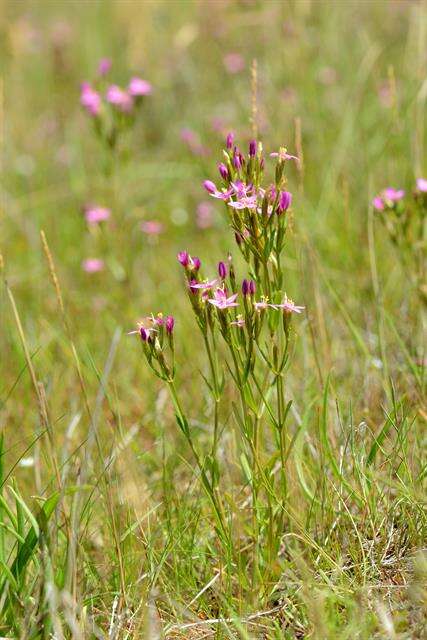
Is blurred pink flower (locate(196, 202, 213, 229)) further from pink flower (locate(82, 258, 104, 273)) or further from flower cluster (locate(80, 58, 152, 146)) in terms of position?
flower cluster (locate(80, 58, 152, 146))

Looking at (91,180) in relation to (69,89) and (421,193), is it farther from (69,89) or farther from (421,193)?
(421,193)

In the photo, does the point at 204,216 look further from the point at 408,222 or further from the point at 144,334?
the point at 144,334

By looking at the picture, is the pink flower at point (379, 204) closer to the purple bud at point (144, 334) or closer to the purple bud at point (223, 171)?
the purple bud at point (223, 171)

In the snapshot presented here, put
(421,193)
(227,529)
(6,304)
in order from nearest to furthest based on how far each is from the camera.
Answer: (227,529)
(421,193)
(6,304)

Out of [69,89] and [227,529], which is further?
[69,89]

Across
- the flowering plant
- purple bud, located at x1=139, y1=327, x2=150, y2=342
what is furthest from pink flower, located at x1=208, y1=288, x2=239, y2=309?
purple bud, located at x1=139, y1=327, x2=150, y2=342

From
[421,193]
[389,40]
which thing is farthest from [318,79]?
[421,193]
